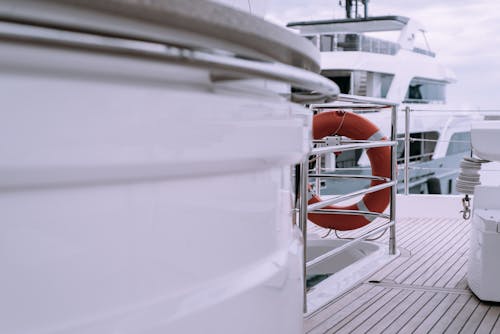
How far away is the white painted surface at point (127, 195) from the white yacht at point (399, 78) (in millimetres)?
7168

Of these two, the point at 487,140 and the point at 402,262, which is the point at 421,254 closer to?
the point at 402,262

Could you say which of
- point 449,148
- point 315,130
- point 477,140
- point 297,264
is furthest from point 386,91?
point 297,264

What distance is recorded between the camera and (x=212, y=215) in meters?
0.51

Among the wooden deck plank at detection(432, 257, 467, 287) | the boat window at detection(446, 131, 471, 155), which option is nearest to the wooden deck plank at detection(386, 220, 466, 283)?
the wooden deck plank at detection(432, 257, 467, 287)

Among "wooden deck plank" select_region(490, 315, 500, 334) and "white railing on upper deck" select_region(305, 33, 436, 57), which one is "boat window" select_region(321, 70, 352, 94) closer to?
"white railing on upper deck" select_region(305, 33, 436, 57)

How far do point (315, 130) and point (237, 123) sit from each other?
2672 mm

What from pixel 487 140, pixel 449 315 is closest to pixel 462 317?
pixel 449 315

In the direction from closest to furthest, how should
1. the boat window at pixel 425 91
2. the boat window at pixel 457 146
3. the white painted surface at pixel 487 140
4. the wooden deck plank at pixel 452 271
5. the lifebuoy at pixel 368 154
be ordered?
the white painted surface at pixel 487 140 < the wooden deck plank at pixel 452 271 < the lifebuoy at pixel 368 154 < the boat window at pixel 425 91 < the boat window at pixel 457 146

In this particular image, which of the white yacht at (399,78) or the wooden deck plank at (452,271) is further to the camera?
the white yacht at (399,78)

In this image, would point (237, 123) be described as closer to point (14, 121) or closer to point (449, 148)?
point (14, 121)

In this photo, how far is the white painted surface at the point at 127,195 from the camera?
0.38 meters

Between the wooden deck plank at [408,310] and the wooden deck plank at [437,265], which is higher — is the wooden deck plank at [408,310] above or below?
above

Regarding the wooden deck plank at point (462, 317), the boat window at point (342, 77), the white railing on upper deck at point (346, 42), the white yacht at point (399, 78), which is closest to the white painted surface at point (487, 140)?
the wooden deck plank at point (462, 317)

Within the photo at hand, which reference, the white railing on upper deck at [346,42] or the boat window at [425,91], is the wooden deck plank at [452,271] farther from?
the boat window at [425,91]
